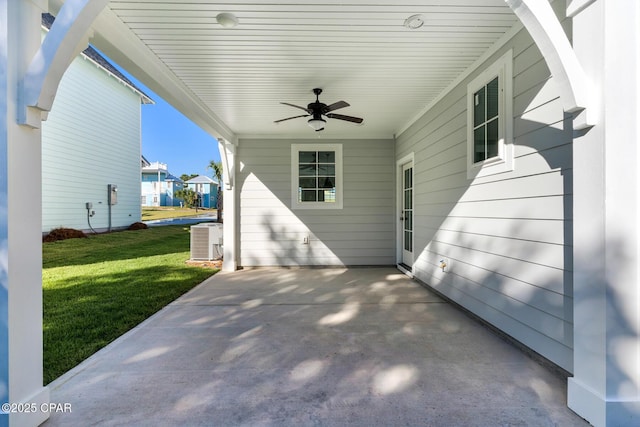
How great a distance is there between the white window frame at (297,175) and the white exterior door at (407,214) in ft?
3.92

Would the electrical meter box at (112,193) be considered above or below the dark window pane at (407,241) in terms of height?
above

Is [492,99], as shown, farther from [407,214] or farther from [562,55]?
[407,214]

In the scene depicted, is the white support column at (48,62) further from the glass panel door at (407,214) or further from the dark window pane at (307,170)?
the glass panel door at (407,214)

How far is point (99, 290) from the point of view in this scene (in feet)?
12.9

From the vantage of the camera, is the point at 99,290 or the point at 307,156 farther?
the point at 307,156

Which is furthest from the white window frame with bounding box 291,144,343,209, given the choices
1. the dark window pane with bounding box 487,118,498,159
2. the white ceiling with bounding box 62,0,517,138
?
the dark window pane with bounding box 487,118,498,159

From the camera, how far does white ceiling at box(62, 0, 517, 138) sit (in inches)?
88.6

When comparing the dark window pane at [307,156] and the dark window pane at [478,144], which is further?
the dark window pane at [307,156]

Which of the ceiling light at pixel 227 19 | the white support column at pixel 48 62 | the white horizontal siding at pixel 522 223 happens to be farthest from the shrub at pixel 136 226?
the white horizontal siding at pixel 522 223

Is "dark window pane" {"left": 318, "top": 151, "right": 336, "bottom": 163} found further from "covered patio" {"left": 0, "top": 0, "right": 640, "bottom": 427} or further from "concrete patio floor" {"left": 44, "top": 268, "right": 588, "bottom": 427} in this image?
"concrete patio floor" {"left": 44, "top": 268, "right": 588, "bottom": 427}

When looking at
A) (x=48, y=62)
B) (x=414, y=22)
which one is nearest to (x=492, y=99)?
(x=414, y=22)

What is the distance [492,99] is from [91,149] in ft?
36.6

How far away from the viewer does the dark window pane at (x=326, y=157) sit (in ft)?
19.2

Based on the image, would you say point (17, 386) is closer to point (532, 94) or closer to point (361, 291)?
point (361, 291)
